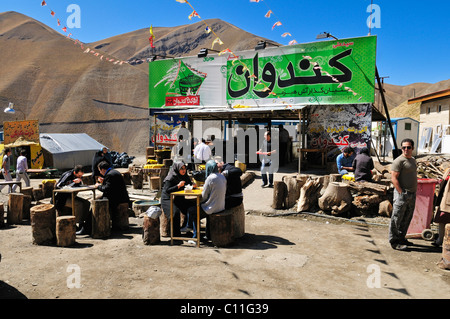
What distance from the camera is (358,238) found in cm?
683

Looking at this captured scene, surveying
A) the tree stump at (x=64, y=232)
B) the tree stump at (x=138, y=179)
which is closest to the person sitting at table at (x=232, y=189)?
the tree stump at (x=64, y=232)

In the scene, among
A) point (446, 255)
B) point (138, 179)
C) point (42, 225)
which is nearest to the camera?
point (446, 255)

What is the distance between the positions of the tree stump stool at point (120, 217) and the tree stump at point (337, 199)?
15.6ft

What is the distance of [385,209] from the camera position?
26.5 ft

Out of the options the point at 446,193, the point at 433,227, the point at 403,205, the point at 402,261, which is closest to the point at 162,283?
the point at 402,261

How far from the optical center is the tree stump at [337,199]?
8305 millimetres

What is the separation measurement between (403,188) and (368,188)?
7.85 feet

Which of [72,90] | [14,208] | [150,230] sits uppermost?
[72,90]

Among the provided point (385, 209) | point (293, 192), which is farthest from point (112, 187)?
point (385, 209)

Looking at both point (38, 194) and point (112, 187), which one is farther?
point (38, 194)

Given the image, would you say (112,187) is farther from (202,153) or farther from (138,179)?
(138,179)

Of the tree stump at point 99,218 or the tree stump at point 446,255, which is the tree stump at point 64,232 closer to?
the tree stump at point 99,218

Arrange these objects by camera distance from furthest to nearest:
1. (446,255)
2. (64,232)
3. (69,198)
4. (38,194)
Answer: (38,194) < (69,198) < (64,232) < (446,255)

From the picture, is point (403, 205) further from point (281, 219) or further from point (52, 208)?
point (52, 208)
